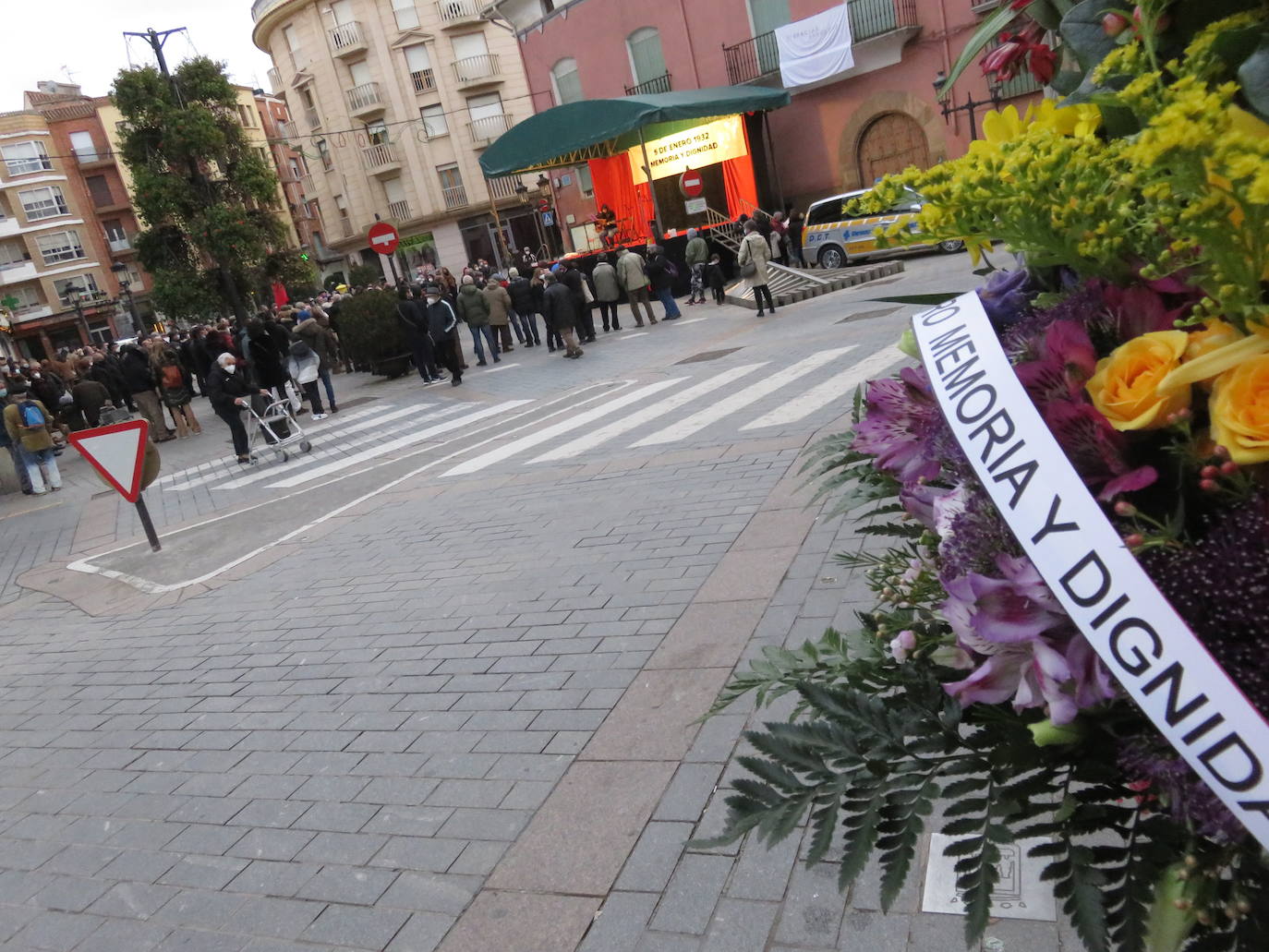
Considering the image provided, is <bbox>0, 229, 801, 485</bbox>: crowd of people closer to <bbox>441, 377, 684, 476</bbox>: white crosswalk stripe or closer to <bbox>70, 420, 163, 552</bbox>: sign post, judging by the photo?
<bbox>70, 420, 163, 552</bbox>: sign post

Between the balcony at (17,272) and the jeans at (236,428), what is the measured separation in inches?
Result: 2131

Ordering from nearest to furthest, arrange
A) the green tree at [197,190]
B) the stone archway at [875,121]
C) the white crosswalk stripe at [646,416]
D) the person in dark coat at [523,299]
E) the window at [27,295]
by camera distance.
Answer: the white crosswalk stripe at [646,416]
the person in dark coat at [523,299]
the stone archway at [875,121]
the green tree at [197,190]
the window at [27,295]

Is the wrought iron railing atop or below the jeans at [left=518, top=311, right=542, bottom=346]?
atop

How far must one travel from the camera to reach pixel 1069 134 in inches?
46.7

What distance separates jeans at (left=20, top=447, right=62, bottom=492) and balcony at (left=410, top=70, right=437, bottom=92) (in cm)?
3998

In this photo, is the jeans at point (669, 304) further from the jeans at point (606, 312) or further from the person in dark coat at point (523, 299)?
the person in dark coat at point (523, 299)

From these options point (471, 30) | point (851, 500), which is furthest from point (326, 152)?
point (851, 500)

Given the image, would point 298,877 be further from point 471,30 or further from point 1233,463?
point 471,30

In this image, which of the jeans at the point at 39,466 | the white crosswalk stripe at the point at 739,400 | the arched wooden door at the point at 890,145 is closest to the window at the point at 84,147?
the arched wooden door at the point at 890,145

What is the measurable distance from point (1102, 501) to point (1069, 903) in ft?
1.32

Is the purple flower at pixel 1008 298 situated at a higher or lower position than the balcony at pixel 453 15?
lower

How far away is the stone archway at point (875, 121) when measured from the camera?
25016 mm

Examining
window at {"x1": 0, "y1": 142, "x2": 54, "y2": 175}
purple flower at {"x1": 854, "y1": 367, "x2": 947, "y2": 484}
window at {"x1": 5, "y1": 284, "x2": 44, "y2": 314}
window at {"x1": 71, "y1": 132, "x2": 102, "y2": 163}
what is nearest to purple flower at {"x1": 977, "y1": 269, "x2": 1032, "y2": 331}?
purple flower at {"x1": 854, "y1": 367, "x2": 947, "y2": 484}

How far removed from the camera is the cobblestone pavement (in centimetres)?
310
